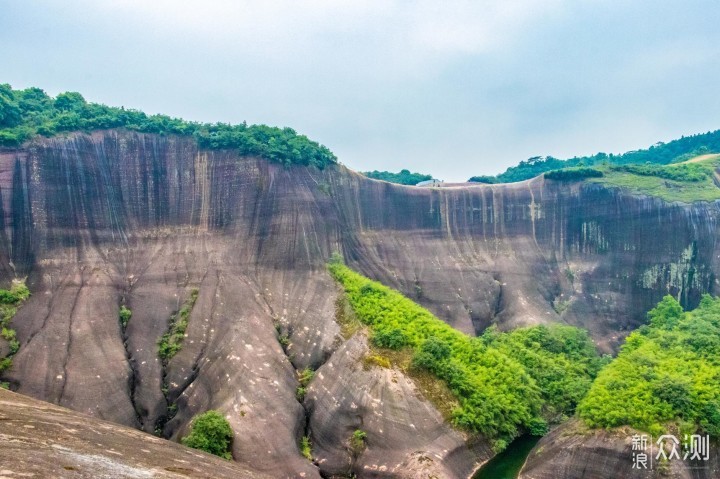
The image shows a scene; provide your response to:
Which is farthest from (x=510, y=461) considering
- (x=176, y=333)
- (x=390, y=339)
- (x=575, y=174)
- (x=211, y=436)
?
(x=575, y=174)

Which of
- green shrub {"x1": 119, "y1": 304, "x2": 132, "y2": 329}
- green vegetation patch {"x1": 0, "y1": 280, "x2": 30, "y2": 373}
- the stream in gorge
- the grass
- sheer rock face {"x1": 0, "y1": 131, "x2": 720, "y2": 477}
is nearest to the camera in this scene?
the stream in gorge

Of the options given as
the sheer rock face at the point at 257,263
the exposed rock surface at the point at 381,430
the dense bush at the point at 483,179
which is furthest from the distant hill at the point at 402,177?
the exposed rock surface at the point at 381,430

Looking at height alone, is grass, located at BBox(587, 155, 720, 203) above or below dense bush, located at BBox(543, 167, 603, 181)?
below

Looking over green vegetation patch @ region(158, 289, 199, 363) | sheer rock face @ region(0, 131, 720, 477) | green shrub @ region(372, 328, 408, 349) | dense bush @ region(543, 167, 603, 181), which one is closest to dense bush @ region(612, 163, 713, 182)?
dense bush @ region(543, 167, 603, 181)

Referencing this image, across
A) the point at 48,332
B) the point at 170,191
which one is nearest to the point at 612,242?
the point at 170,191

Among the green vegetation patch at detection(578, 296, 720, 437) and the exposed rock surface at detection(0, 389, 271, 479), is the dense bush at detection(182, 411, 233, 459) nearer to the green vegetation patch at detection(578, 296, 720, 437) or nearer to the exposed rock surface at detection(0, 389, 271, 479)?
the exposed rock surface at detection(0, 389, 271, 479)

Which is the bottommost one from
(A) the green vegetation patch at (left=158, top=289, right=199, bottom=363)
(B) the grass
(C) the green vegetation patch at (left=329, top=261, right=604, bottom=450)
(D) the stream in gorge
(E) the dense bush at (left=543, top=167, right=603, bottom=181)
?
(D) the stream in gorge

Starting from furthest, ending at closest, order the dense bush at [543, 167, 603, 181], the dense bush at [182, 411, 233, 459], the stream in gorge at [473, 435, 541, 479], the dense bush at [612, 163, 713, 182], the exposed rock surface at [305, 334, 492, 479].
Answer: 1. the dense bush at [543, 167, 603, 181]
2. the dense bush at [612, 163, 713, 182]
3. the stream in gorge at [473, 435, 541, 479]
4. the exposed rock surface at [305, 334, 492, 479]
5. the dense bush at [182, 411, 233, 459]

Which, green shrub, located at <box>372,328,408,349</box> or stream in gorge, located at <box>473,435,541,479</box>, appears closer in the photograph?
stream in gorge, located at <box>473,435,541,479</box>
